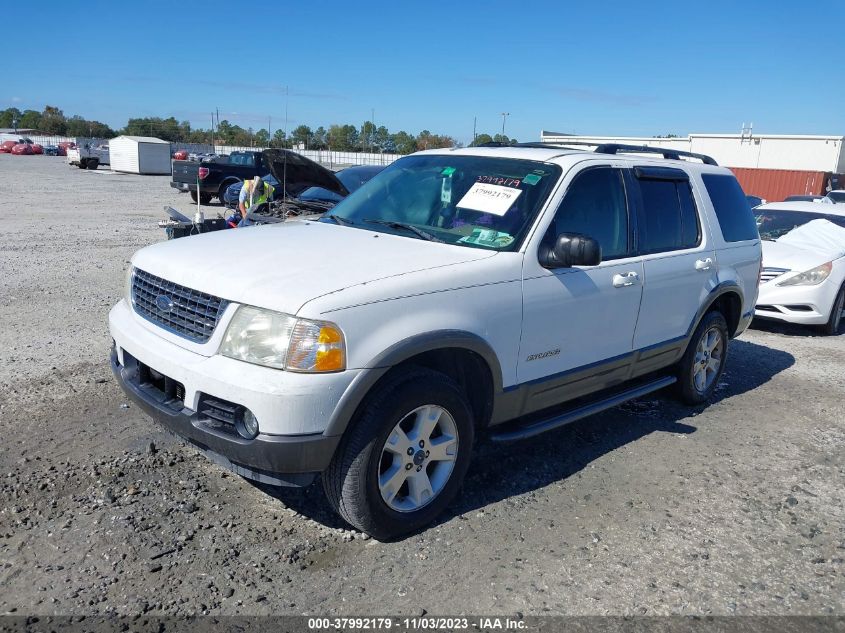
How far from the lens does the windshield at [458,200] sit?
4.06 meters

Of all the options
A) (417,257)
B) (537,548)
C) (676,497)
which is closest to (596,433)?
(676,497)

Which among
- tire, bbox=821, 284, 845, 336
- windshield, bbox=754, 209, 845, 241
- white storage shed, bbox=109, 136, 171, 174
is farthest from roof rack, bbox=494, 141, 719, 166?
white storage shed, bbox=109, 136, 171, 174

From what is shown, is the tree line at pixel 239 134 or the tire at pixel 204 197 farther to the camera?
the tree line at pixel 239 134

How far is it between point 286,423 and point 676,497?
8.19 feet

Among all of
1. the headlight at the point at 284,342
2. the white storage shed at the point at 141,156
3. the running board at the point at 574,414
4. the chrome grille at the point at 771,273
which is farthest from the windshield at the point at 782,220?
the white storage shed at the point at 141,156

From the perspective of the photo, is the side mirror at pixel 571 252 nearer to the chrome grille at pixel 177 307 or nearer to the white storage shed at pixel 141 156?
the chrome grille at pixel 177 307

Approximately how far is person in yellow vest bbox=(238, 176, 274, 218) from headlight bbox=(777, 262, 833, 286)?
6.77 metres

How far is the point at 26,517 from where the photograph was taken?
3.54 metres

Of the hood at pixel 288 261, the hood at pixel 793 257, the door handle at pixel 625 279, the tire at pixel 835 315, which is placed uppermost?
the hood at pixel 288 261

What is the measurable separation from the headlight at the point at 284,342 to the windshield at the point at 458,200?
4.01ft

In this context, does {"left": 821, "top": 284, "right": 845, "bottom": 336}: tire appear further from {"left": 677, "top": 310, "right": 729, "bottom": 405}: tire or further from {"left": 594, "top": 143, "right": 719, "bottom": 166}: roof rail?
{"left": 594, "top": 143, "right": 719, "bottom": 166}: roof rail

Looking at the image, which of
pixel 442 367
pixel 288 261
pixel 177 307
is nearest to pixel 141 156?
pixel 177 307

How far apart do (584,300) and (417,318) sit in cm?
130

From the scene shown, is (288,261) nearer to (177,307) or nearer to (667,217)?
(177,307)
